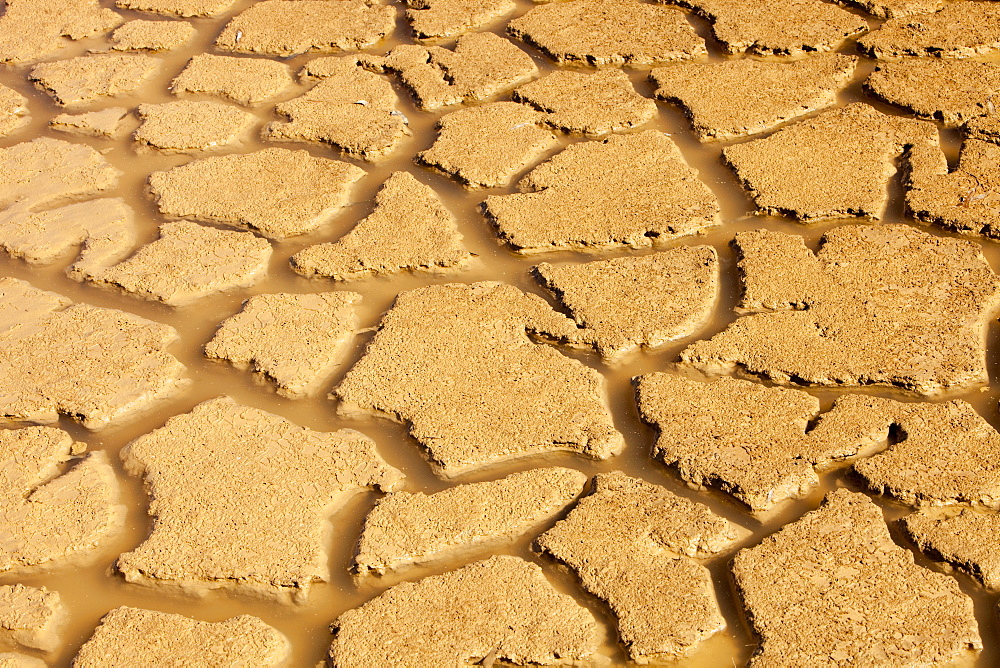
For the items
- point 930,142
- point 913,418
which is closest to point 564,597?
point 913,418

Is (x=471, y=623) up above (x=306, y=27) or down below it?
below

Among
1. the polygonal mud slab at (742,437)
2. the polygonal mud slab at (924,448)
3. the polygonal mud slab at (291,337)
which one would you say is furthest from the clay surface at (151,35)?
the polygonal mud slab at (924,448)

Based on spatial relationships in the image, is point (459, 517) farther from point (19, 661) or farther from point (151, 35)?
point (151, 35)

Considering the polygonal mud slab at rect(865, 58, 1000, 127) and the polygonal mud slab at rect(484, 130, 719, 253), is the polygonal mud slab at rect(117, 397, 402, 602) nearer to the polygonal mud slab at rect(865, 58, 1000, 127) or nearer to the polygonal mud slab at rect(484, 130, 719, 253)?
the polygonal mud slab at rect(484, 130, 719, 253)

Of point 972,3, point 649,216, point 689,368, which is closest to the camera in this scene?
point 689,368

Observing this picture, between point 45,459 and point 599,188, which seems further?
point 599,188

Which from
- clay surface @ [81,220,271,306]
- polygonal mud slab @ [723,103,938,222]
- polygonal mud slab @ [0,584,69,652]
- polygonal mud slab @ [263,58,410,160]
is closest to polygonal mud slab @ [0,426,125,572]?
polygonal mud slab @ [0,584,69,652]

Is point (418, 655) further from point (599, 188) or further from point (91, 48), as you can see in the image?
point (91, 48)

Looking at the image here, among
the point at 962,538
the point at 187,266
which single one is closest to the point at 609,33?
the point at 187,266
